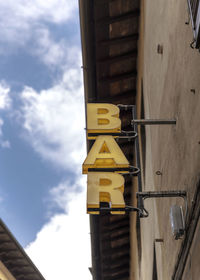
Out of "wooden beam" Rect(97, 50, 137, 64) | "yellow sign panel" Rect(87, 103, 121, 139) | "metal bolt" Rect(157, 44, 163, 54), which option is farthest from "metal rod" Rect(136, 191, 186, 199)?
"wooden beam" Rect(97, 50, 137, 64)

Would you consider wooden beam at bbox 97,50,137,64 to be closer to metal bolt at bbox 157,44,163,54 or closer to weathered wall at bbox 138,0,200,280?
weathered wall at bbox 138,0,200,280

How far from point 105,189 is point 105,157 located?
782 millimetres

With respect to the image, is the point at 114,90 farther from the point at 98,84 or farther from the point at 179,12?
the point at 179,12

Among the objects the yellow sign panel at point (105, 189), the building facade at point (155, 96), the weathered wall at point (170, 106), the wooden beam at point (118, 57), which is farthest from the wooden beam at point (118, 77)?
the yellow sign panel at point (105, 189)

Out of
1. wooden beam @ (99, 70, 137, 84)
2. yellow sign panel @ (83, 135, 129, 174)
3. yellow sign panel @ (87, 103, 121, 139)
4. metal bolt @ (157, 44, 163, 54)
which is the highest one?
metal bolt @ (157, 44, 163, 54)

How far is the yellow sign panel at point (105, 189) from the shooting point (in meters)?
7.09

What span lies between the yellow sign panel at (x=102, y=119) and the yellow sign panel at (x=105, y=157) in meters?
0.25

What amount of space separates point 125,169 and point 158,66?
2812 mm

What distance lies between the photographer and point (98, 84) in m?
13.6

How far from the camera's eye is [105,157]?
786 cm

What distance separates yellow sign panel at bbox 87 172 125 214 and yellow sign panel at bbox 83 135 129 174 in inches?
8.1

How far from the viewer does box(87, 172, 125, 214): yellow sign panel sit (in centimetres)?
709

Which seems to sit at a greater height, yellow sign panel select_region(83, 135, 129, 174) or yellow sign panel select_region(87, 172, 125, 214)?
yellow sign panel select_region(83, 135, 129, 174)

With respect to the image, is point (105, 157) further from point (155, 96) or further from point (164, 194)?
point (155, 96)
